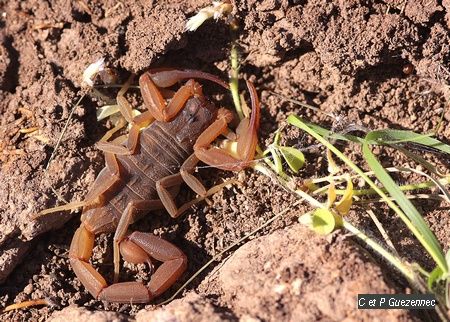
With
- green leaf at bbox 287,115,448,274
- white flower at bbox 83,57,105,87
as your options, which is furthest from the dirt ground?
green leaf at bbox 287,115,448,274

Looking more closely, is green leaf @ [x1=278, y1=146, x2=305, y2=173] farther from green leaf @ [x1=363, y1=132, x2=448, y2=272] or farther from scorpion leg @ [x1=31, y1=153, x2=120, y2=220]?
scorpion leg @ [x1=31, y1=153, x2=120, y2=220]

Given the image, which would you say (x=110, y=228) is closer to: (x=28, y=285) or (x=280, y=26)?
(x=28, y=285)

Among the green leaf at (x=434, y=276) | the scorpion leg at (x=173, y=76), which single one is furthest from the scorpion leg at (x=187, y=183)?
the green leaf at (x=434, y=276)

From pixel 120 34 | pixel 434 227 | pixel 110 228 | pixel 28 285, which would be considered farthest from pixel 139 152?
pixel 434 227

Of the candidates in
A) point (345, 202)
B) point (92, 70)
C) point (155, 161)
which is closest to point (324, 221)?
point (345, 202)

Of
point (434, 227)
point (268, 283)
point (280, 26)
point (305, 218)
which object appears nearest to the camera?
point (268, 283)

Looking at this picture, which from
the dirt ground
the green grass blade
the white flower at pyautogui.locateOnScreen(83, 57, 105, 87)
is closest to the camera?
the green grass blade
